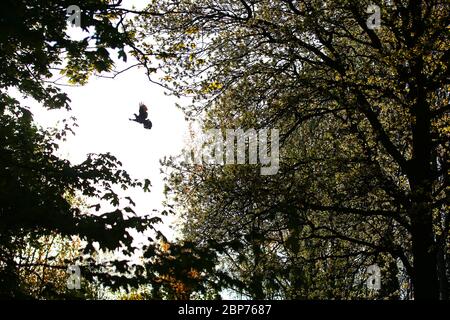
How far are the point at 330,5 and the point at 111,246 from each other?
9.94 metres

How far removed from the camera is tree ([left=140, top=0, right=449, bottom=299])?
1233 cm

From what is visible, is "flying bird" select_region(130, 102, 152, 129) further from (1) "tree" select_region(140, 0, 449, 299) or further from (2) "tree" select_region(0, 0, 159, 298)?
(1) "tree" select_region(140, 0, 449, 299)

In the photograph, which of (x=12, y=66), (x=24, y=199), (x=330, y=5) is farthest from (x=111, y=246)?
(x=330, y=5)

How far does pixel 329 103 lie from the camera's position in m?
15.4

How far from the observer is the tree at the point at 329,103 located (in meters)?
12.3
